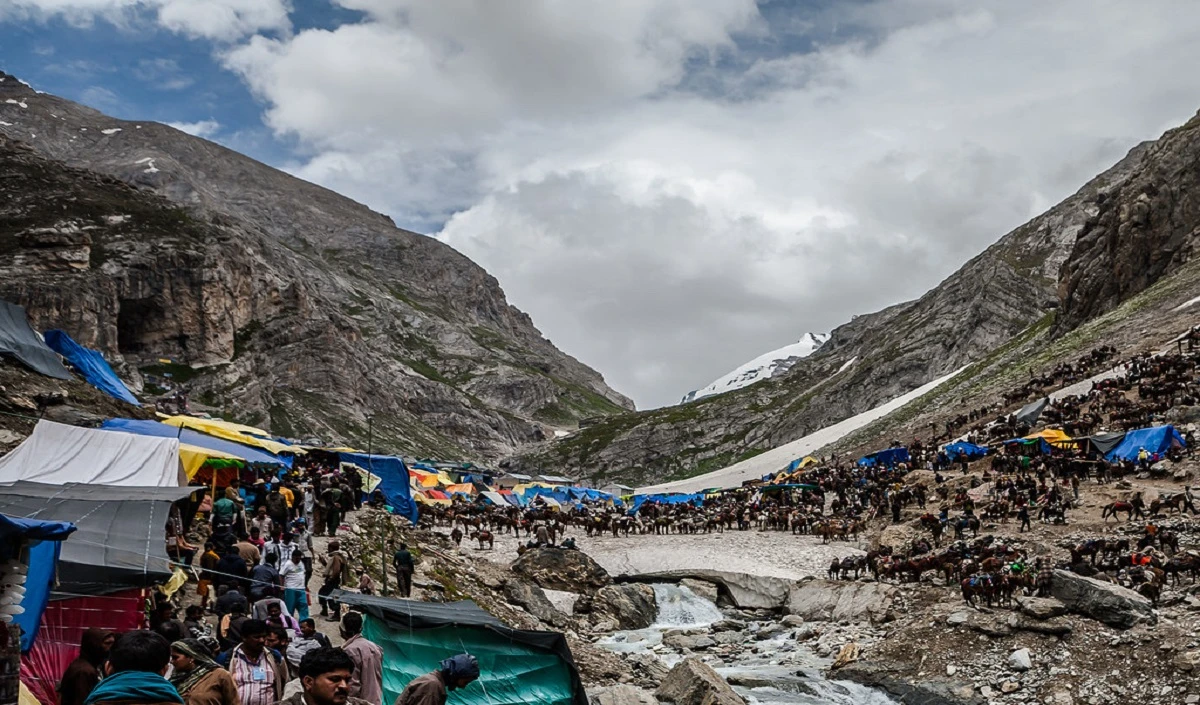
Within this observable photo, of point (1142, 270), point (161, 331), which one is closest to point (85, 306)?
point (161, 331)

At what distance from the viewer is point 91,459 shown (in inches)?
710

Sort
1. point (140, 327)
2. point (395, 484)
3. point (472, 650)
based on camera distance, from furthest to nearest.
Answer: point (140, 327) → point (395, 484) → point (472, 650)

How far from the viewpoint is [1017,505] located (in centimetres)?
3459

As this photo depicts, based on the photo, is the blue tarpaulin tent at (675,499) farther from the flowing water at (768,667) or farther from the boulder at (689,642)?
the boulder at (689,642)

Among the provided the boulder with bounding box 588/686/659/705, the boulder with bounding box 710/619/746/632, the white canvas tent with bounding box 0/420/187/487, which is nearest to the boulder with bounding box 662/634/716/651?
the boulder with bounding box 710/619/746/632

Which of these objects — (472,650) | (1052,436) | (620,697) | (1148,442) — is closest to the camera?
(472,650)

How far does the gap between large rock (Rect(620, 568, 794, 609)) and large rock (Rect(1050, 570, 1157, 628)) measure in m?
11.2

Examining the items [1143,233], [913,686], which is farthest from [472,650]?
[1143,233]

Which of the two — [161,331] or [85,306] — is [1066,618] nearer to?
[85,306]

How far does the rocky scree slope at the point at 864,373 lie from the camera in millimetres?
126875

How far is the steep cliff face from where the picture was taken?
254 ft

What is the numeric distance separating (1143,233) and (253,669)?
9311 cm

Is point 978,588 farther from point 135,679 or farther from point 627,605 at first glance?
point 135,679

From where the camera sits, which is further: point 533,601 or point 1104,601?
point 533,601
